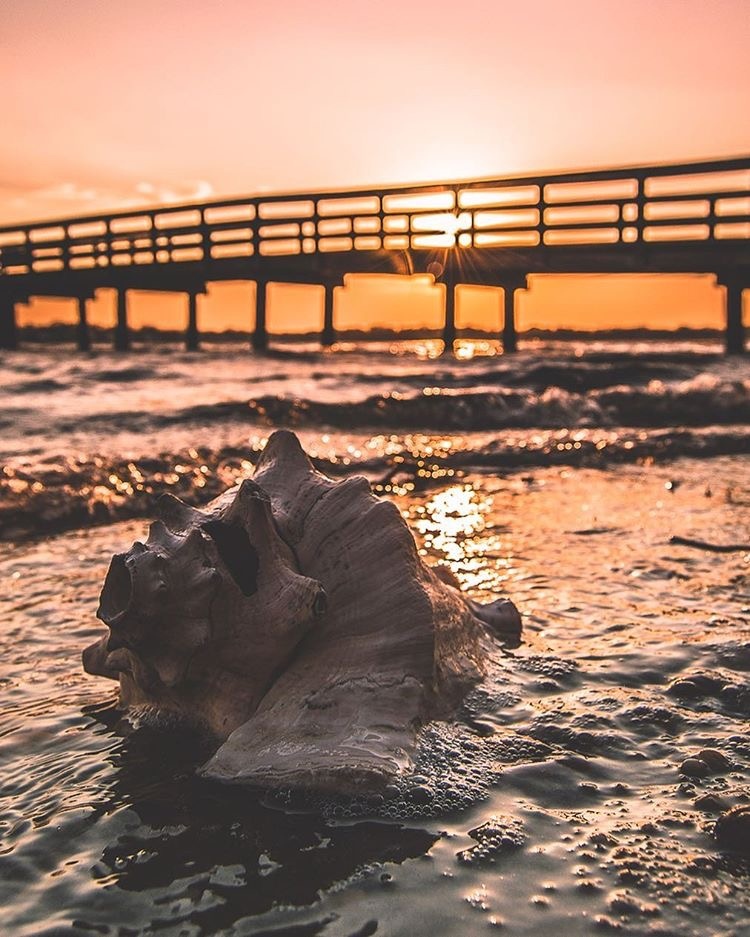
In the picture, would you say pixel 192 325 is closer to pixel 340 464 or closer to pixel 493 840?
pixel 340 464

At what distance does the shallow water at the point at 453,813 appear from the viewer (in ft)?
5.85

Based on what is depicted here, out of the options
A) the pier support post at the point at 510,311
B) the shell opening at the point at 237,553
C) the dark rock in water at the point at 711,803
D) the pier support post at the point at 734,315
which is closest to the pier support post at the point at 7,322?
the pier support post at the point at 510,311

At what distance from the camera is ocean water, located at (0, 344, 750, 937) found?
1.81m

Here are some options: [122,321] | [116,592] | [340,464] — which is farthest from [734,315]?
[116,592]

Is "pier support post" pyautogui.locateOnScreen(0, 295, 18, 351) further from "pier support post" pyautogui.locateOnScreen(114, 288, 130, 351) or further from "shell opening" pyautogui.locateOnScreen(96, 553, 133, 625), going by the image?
"shell opening" pyautogui.locateOnScreen(96, 553, 133, 625)

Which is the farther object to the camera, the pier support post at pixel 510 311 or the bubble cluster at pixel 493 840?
the pier support post at pixel 510 311

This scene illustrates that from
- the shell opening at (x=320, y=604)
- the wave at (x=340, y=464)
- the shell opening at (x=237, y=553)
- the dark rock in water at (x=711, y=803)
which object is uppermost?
the shell opening at (x=237, y=553)

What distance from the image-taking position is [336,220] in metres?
17.7

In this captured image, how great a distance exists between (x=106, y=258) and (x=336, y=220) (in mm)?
6616

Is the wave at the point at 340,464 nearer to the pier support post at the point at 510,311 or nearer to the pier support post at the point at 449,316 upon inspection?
the pier support post at the point at 510,311

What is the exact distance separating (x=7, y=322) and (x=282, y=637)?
26.5 metres

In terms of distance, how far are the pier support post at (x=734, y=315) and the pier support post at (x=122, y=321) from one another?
1399 centimetres

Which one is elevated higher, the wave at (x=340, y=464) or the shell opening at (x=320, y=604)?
the shell opening at (x=320, y=604)

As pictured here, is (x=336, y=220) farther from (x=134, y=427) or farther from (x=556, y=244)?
(x=134, y=427)
